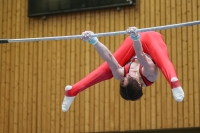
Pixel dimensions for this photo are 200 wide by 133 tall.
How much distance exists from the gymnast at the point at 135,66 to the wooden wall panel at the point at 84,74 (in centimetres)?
303

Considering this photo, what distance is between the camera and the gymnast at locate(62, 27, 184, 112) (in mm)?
5242

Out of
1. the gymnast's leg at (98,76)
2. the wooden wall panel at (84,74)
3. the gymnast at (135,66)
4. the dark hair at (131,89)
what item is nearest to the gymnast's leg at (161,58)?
the gymnast at (135,66)

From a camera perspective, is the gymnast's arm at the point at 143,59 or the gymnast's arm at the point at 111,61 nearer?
the gymnast's arm at the point at 143,59

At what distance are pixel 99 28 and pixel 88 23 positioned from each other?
0.26 metres

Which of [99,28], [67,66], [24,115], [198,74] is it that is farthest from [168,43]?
[24,115]

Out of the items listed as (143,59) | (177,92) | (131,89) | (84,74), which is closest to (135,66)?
(143,59)

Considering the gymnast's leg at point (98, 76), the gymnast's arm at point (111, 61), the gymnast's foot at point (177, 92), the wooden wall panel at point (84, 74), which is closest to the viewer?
the gymnast's foot at point (177, 92)

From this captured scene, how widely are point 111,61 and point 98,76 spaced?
397mm

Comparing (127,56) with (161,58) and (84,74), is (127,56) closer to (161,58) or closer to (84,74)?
(161,58)

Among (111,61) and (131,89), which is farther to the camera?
(111,61)

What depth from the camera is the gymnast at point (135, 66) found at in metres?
5.24

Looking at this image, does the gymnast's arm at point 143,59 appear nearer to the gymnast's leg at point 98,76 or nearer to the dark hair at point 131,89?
the dark hair at point 131,89

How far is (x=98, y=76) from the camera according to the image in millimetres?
5781

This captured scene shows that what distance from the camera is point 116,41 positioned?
30.4 feet
